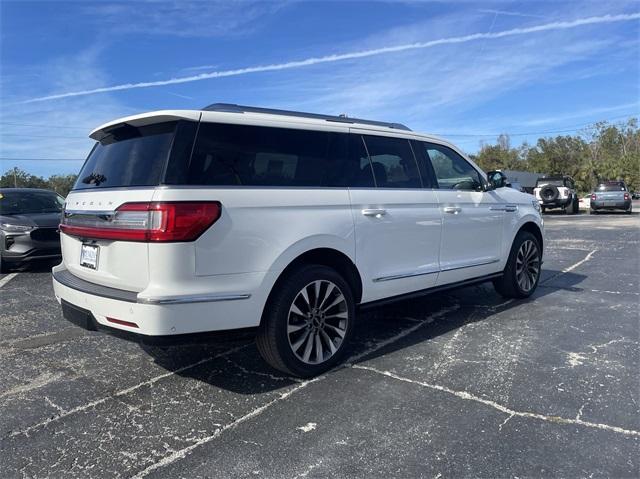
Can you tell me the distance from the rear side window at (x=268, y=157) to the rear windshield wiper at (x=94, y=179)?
934mm

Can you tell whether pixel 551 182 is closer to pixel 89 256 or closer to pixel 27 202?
pixel 27 202

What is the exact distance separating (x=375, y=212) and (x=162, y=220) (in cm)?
178

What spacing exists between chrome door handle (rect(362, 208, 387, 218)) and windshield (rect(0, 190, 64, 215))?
7.10m

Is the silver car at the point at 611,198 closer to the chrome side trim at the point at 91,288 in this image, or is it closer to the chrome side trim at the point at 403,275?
the chrome side trim at the point at 403,275

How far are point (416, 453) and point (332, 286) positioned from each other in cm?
142

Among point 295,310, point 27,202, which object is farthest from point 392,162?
point 27,202

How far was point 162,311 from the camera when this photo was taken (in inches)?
119

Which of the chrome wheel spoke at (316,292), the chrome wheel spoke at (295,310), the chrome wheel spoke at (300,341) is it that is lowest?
the chrome wheel spoke at (300,341)

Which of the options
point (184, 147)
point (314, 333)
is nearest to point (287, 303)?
point (314, 333)

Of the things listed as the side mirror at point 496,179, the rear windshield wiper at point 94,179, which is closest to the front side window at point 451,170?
the side mirror at point 496,179

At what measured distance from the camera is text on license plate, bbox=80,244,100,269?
348 centimetres

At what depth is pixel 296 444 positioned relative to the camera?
2824 millimetres

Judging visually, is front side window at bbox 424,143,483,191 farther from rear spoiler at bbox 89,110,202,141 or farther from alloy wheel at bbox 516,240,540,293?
rear spoiler at bbox 89,110,202,141

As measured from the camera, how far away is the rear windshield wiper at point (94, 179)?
3.71 meters
